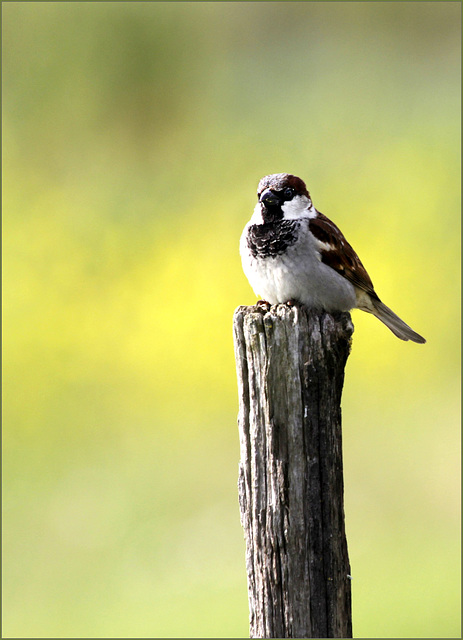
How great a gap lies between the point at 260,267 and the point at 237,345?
0.78 m

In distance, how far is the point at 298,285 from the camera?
311 cm

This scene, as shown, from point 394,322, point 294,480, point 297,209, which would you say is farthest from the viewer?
point 394,322

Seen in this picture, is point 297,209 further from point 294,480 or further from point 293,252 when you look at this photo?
point 294,480

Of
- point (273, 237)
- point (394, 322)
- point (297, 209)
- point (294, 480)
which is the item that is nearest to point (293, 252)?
point (273, 237)

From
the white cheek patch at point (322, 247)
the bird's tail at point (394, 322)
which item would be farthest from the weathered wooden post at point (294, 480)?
the bird's tail at point (394, 322)

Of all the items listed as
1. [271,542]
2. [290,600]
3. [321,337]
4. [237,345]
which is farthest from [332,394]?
[290,600]

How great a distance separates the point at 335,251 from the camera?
10.7ft

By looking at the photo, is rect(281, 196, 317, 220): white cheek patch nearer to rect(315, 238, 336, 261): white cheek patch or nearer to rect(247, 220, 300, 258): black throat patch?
rect(247, 220, 300, 258): black throat patch

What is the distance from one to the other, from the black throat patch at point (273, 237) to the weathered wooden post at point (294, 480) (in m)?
0.78

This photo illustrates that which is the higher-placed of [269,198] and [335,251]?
[269,198]

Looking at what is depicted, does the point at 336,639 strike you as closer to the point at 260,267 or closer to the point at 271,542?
the point at 271,542

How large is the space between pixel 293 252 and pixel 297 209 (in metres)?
0.21

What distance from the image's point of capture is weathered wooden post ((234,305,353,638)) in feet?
7.74

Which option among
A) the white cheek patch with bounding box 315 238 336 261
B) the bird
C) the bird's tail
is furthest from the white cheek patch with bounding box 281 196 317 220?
the bird's tail
